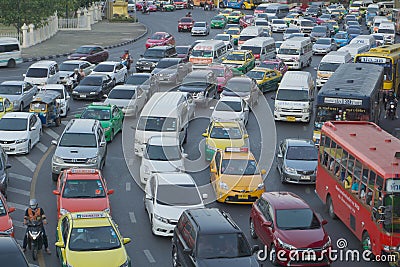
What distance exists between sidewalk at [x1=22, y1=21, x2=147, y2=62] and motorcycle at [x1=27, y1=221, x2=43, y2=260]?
3867 centimetres

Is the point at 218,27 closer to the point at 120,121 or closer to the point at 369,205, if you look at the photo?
the point at 120,121

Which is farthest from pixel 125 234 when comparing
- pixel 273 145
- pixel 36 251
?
pixel 273 145

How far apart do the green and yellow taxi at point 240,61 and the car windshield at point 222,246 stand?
99.4 ft

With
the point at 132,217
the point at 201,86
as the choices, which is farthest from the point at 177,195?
the point at 201,86

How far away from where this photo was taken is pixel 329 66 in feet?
157

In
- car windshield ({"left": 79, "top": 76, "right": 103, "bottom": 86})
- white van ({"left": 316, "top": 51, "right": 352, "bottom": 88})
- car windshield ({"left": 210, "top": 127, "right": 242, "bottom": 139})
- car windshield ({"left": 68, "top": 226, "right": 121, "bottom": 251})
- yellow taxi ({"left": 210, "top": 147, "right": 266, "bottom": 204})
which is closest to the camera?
car windshield ({"left": 68, "top": 226, "right": 121, "bottom": 251})

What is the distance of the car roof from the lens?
21.8m

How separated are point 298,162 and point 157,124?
6319 mm

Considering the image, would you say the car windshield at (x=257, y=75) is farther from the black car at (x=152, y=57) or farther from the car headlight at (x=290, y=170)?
the car headlight at (x=290, y=170)

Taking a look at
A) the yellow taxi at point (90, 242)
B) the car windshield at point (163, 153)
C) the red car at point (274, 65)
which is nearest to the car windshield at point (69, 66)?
the red car at point (274, 65)

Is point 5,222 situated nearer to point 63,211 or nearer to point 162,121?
point 63,211

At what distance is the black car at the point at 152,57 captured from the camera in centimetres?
5221

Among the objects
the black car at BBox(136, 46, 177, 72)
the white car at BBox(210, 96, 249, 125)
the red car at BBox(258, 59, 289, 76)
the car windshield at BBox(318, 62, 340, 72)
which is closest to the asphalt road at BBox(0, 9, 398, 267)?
the white car at BBox(210, 96, 249, 125)

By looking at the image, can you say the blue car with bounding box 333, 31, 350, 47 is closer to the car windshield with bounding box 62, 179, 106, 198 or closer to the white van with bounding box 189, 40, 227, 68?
the white van with bounding box 189, 40, 227, 68
